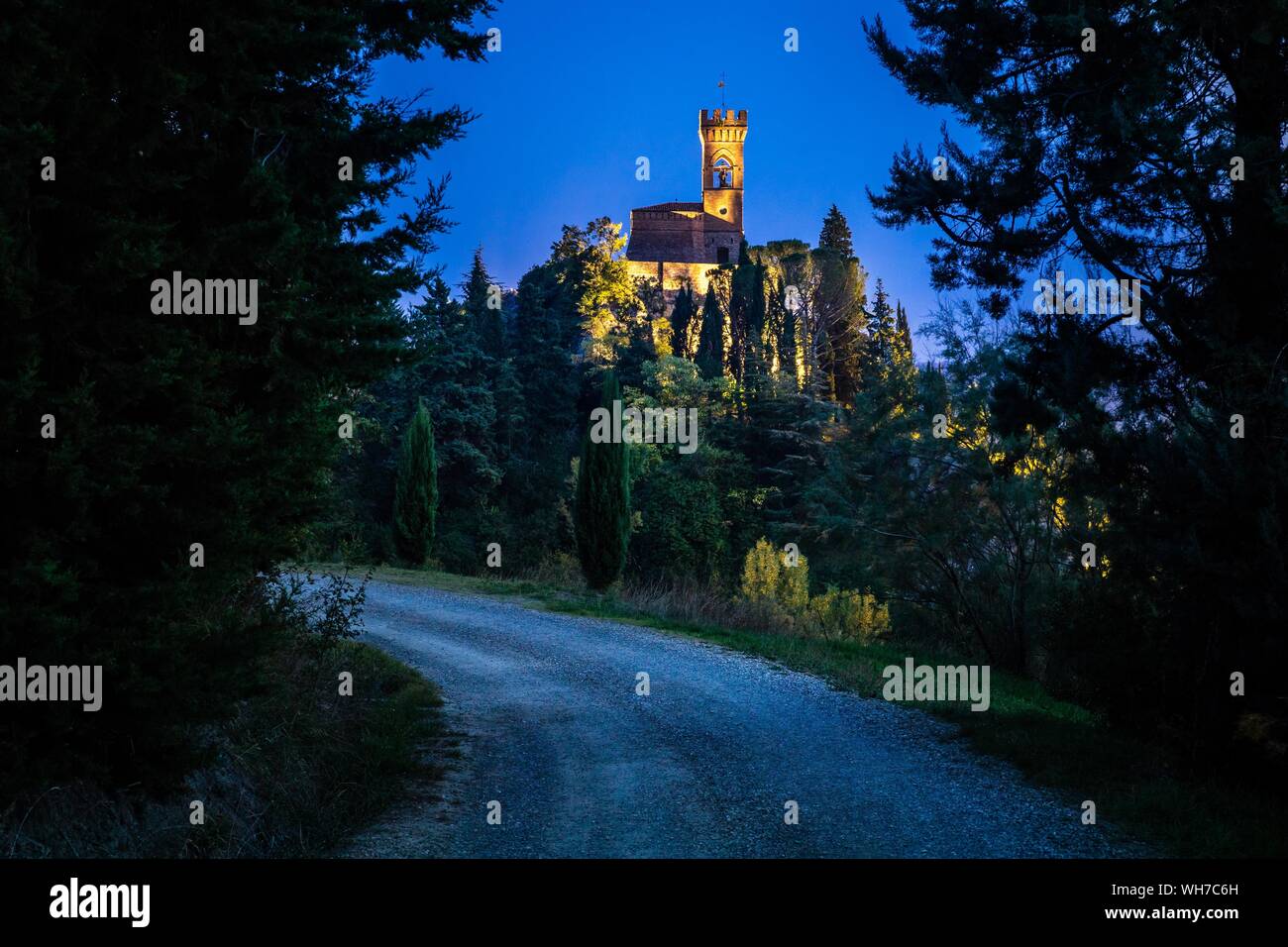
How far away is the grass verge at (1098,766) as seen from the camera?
240 inches

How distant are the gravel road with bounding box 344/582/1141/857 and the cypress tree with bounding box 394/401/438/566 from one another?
50.0 feet

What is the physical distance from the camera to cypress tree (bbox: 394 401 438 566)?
2836 cm

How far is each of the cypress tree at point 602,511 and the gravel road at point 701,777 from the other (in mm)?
11997

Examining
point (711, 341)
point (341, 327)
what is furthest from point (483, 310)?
point (341, 327)

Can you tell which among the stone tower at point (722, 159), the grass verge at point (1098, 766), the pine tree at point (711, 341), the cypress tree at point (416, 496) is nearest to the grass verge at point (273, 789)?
the grass verge at point (1098, 766)

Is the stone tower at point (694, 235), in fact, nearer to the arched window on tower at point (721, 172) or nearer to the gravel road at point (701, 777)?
the arched window on tower at point (721, 172)

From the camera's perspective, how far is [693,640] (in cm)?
1541

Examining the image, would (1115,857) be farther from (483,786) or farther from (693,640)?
(693,640)

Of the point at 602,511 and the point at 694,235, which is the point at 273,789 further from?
the point at 694,235

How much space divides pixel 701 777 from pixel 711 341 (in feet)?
169

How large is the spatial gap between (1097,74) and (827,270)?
5473 centimetres

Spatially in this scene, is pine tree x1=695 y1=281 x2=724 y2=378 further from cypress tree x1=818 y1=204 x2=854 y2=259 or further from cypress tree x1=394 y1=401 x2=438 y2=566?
cypress tree x1=394 y1=401 x2=438 y2=566

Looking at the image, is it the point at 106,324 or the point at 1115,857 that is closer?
the point at 106,324

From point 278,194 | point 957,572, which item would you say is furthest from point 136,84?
point 957,572
